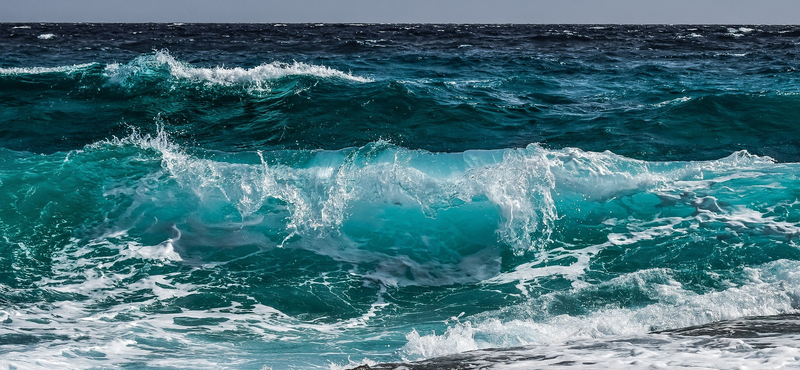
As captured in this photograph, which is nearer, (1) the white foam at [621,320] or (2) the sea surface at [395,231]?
(1) the white foam at [621,320]

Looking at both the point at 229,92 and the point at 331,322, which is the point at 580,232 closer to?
the point at 331,322

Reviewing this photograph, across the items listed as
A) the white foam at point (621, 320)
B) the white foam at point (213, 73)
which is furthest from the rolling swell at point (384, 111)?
the white foam at point (621, 320)

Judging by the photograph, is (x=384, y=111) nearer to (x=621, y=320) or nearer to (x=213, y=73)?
(x=213, y=73)

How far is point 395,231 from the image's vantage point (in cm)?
691

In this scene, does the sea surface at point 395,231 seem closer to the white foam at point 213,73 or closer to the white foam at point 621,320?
the white foam at point 621,320

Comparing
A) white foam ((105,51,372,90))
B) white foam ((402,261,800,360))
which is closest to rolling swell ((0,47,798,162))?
white foam ((105,51,372,90))

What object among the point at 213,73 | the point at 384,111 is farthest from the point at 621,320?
the point at 213,73

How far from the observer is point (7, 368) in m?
3.75

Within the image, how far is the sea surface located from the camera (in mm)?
4180

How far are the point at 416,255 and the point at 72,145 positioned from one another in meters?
6.74

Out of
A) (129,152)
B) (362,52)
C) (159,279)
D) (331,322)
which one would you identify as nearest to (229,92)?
(129,152)

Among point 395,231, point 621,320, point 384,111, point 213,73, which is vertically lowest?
point 621,320

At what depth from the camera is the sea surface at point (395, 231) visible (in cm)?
418

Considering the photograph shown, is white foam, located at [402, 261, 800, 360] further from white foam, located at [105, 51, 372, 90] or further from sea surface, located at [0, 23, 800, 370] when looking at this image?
white foam, located at [105, 51, 372, 90]
